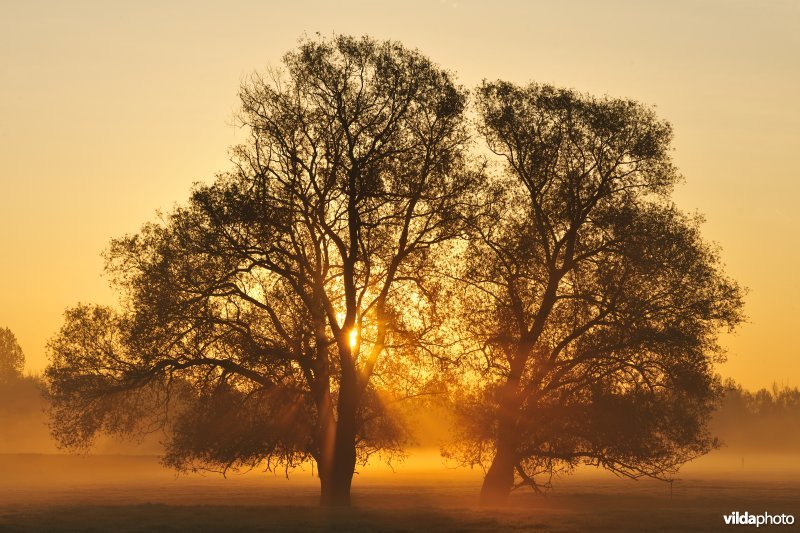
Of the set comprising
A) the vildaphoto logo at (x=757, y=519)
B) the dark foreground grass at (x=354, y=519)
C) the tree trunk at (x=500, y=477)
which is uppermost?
the tree trunk at (x=500, y=477)

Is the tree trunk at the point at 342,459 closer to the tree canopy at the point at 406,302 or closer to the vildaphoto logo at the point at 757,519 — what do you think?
→ the tree canopy at the point at 406,302

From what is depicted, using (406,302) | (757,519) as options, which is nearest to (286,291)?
(406,302)

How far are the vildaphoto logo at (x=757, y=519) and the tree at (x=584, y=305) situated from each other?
3.53 metres

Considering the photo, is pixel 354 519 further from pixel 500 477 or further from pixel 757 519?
pixel 757 519

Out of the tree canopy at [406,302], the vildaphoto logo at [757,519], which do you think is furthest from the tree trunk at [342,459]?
the vildaphoto logo at [757,519]

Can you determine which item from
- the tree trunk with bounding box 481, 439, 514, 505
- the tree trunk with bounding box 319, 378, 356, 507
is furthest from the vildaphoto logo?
the tree trunk with bounding box 319, 378, 356, 507

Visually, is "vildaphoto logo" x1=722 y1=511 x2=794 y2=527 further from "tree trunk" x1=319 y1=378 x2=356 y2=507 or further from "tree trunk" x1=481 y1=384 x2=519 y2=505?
"tree trunk" x1=319 y1=378 x2=356 y2=507

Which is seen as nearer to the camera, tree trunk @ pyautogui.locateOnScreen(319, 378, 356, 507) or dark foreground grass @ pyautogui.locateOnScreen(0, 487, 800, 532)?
dark foreground grass @ pyautogui.locateOnScreen(0, 487, 800, 532)

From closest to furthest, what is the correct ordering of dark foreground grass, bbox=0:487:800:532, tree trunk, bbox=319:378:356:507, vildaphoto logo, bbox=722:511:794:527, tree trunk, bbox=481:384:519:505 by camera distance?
dark foreground grass, bbox=0:487:800:532 → tree trunk, bbox=319:378:356:507 → vildaphoto logo, bbox=722:511:794:527 → tree trunk, bbox=481:384:519:505

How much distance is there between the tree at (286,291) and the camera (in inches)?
1623

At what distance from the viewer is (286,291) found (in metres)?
42.3

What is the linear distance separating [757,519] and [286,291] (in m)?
24.2

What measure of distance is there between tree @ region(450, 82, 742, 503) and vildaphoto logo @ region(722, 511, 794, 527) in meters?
3.53

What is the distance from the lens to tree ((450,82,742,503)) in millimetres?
45281
